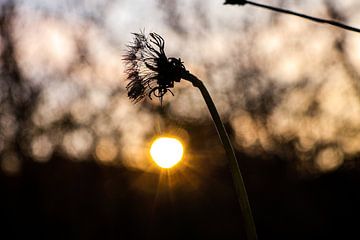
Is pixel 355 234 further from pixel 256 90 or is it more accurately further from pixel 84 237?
pixel 84 237

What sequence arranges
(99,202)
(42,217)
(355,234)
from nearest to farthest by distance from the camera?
(355,234)
(42,217)
(99,202)

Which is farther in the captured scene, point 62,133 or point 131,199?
point 131,199

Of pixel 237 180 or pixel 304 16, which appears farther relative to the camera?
pixel 237 180

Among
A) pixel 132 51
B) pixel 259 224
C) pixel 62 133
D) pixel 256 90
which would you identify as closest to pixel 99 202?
pixel 62 133

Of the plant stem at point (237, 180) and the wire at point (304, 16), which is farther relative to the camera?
the plant stem at point (237, 180)

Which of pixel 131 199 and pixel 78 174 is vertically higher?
pixel 78 174

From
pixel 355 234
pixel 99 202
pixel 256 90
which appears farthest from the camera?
pixel 99 202

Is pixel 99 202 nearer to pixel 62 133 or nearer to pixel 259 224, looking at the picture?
pixel 62 133

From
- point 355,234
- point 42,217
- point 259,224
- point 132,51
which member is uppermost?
point 42,217

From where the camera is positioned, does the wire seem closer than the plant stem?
Yes

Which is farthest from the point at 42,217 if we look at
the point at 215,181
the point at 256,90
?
the point at 256,90
